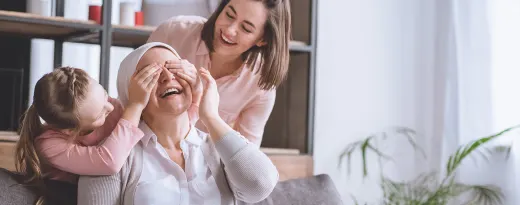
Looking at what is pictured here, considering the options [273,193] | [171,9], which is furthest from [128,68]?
[171,9]

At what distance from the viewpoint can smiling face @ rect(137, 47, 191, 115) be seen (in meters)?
1.62

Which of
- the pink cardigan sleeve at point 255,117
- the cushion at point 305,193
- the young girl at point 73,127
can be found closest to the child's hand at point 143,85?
the young girl at point 73,127

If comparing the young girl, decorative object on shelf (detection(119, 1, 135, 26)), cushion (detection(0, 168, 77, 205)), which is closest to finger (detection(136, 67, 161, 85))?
the young girl

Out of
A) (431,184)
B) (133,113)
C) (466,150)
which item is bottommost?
(431,184)

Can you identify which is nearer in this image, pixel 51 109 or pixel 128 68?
pixel 51 109

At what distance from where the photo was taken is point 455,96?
3.90 meters

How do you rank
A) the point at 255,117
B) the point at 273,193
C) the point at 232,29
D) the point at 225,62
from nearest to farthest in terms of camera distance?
the point at 273,193
the point at 232,29
the point at 225,62
the point at 255,117

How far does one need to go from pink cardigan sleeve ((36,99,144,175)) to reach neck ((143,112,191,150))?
86mm

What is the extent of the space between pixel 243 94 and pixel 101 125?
1.00m

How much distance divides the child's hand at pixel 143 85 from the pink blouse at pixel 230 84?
0.83 meters

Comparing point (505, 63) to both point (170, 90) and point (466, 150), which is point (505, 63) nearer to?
point (466, 150)

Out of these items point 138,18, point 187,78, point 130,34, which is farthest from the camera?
point 138,18

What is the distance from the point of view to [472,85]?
3797 millimetres

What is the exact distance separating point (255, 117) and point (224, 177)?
0.92 meters
